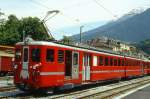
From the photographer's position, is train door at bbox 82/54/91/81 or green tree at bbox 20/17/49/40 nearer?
train door at bbox 82/54/91/81

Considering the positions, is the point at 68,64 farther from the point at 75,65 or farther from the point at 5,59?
the point at 5,59

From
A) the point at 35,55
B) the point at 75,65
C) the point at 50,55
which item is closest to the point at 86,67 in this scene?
the point at 75,65

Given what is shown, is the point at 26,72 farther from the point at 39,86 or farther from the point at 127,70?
the point at 127,70

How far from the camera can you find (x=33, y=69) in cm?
1928

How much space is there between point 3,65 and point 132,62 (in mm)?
14596

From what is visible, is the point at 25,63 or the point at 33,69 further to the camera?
the point at 25,63

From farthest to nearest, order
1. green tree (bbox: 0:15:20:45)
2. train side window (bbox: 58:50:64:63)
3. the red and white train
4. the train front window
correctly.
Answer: green tree (bbox: 0:15:20:45) → train side window (bbox: 58:50:64:63) → the train front window → the red and white train

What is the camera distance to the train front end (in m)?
19.1

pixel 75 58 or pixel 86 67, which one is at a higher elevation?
pixel 75 58

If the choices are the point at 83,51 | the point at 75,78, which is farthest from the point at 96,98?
the point at 83,51

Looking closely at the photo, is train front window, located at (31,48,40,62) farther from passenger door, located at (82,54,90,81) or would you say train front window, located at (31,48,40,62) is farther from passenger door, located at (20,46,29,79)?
passenger door, located at (82,54,90,81)

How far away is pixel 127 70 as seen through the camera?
4000 centimetres

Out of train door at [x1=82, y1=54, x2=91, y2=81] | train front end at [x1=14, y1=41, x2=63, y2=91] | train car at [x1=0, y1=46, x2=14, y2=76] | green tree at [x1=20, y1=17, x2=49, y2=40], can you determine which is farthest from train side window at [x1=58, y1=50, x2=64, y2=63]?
green tree at [x1=20, y1=17, x2=49, y2=40]

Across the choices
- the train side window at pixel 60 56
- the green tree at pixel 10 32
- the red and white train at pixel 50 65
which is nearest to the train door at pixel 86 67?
the red and white train at pixel 50 65
